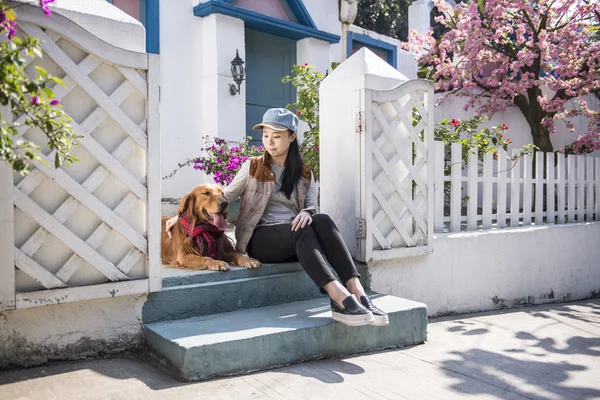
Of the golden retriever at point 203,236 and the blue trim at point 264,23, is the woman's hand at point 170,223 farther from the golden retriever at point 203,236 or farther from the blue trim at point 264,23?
the blue trim at point 264,23

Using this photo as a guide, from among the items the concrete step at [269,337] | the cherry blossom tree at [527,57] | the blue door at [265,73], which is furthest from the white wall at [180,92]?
the cherry blossom tree at [527,57]

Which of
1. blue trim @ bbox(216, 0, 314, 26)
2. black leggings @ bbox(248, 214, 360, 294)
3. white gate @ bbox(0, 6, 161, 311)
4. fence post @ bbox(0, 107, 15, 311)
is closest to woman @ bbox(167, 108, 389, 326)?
black leggings @ bbox(248, 214, 360, 294)

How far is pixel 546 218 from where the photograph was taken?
626 cm

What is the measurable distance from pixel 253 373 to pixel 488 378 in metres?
1.30

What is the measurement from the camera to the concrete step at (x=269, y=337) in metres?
2.83

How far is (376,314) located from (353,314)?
212 millimetres

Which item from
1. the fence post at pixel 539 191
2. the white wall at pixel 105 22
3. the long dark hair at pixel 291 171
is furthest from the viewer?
the fence post at pixel 539 191

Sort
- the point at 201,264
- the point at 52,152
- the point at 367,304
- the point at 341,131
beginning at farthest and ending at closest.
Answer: the point at 341,131 < the point at 201,264 < the point at 367,304 < the point at 52,152

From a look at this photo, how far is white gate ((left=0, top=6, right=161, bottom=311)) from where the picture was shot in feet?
9.07

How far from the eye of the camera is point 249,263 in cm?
369

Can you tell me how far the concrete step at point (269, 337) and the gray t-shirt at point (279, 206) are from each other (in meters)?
0.61

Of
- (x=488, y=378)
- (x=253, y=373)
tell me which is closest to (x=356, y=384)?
(x=253, y=373)

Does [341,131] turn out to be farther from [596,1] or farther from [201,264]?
[596,1]

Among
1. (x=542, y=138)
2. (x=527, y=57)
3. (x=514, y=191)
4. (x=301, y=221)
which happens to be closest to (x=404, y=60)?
(x=527, y=57)
